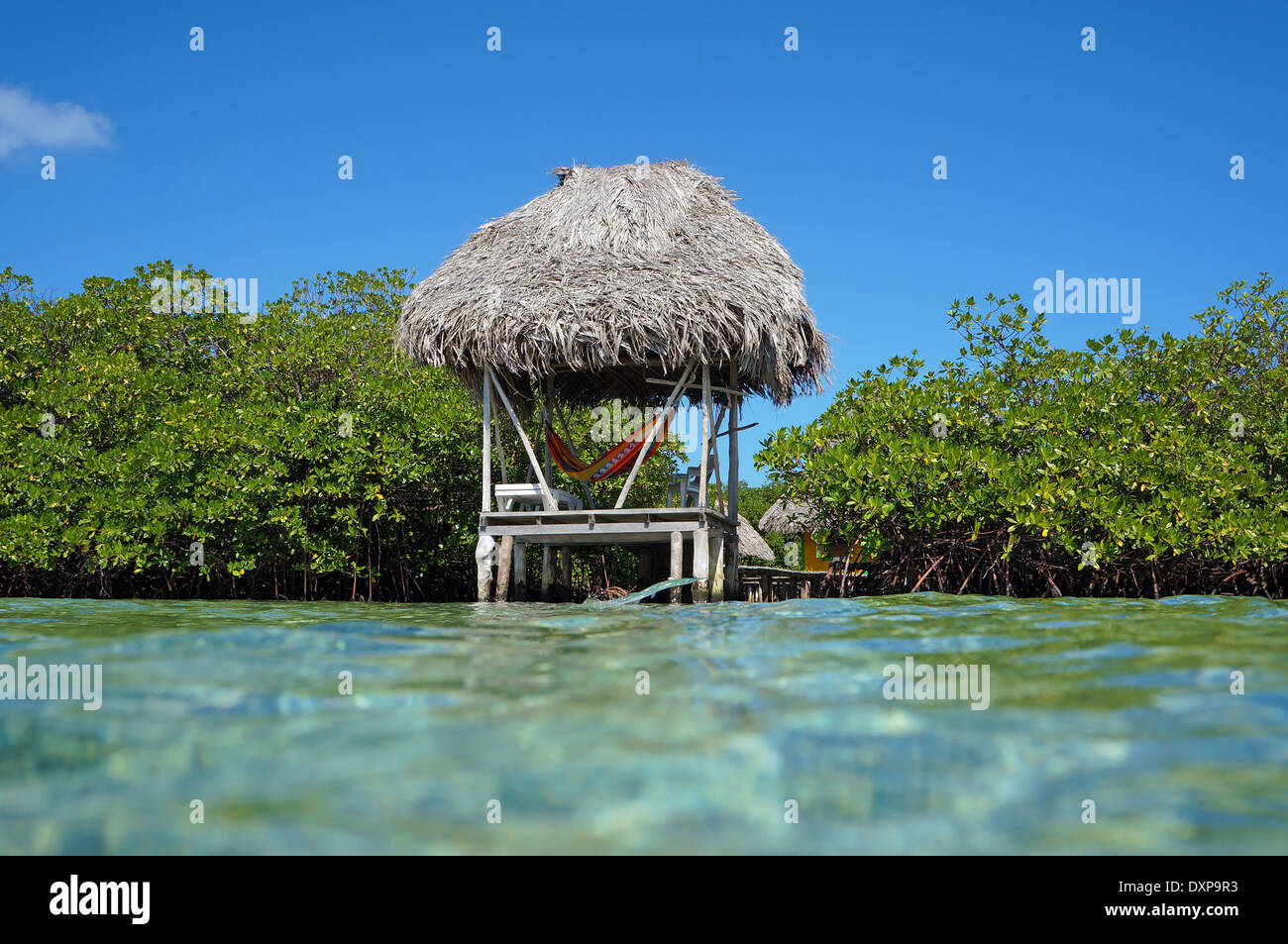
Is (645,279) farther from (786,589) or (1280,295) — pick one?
(1280,295)

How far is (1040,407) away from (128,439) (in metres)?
11.3

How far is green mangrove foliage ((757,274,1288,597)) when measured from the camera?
8.40 meters

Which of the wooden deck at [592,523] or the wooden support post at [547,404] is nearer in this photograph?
the wooden deck at [592,523]

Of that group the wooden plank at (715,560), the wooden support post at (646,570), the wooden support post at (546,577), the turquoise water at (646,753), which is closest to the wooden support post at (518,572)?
the wooden support post at (546,577)

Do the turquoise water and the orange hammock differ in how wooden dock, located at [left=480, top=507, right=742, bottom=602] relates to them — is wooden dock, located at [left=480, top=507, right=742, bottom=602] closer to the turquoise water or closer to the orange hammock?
the orange hammock

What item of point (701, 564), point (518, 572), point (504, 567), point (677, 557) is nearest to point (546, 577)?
point (518, 572)

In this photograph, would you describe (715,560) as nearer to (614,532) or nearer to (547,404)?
(614,532)

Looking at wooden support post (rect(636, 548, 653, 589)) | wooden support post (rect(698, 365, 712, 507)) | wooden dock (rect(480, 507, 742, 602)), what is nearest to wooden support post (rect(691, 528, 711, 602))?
wooden dock (rect(480, 507, 742, 602))

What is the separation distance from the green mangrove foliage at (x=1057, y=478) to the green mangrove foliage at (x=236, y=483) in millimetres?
4524

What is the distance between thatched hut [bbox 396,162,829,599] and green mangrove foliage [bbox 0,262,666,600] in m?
1.43

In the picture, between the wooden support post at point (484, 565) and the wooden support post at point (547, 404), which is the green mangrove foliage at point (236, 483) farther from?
the wooden support post at point (484, 565)

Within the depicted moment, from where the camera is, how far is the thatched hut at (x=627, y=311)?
8609mm
